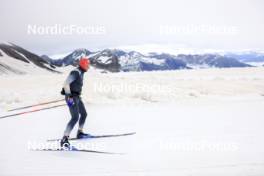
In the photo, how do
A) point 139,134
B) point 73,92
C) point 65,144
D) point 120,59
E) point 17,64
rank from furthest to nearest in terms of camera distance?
point 120,59 < point 17,64 < point 139,134 < point 73,92 < point 65,144

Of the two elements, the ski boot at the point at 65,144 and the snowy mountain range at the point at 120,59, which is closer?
the ski boot at the point at 65,144

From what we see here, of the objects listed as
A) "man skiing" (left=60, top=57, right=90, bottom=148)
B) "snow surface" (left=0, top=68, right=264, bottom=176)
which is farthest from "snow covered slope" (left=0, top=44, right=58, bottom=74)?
"man skiing" (left=60, top=57, right=90, bottom=148)

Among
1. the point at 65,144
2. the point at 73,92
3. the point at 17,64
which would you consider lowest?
the point at 65,144

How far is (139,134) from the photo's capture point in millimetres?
6922

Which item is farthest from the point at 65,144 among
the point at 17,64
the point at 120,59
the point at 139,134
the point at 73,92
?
the point at 120,59

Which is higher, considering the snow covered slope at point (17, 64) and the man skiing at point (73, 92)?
the snow covered slope at point (17, 64)

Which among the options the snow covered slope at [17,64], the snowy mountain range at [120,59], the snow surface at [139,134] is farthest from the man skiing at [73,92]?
the snow covered slope at [17,64]

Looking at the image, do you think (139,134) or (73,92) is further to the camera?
(139,134)

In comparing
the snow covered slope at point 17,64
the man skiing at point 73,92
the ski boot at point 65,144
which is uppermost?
the snow covered slope at point 17,64

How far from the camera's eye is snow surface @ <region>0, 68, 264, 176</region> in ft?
16.4

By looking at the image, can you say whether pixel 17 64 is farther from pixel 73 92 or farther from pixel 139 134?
pixel 73 92

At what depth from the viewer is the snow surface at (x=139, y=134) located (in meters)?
4.99

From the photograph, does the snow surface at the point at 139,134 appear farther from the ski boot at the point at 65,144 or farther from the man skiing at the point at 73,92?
the man skiing at the point at 73,92

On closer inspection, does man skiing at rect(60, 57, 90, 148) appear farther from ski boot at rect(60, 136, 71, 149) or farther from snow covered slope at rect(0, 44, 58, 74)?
snow covered slope at rect(0, 44, 58, 74)
